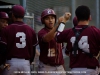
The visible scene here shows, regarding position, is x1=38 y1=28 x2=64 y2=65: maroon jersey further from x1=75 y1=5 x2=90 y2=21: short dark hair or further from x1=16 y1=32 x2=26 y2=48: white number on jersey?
x1=75 y1=5 x2=90 y2=21: short dark hair

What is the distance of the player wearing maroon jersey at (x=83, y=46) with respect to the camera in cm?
399

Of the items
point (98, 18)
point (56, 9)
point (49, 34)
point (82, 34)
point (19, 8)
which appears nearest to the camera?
point (82, 34)

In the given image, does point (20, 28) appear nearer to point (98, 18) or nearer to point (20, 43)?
point (20, 43)

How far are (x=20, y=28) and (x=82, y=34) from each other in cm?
112

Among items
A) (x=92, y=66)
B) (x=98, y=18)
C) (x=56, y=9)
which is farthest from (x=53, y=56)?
(x=98, y=18)

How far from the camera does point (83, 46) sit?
3.99 meters

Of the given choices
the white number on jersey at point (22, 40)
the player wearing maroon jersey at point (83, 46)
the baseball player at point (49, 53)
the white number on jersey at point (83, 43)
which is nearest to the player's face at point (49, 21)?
the baseball player at point (49, 53)

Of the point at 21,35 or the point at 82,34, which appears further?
the point at 21,35

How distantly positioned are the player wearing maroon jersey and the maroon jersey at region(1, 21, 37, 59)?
83cm

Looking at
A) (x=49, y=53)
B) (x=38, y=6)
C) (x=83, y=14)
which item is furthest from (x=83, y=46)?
(x=38, y=6)

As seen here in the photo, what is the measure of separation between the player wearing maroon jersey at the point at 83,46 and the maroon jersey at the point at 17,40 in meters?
0.83

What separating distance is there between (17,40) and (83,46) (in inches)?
44.6

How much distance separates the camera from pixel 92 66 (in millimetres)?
4035

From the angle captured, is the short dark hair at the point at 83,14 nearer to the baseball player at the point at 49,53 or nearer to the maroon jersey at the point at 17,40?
the baseball player at the point at 49,53
